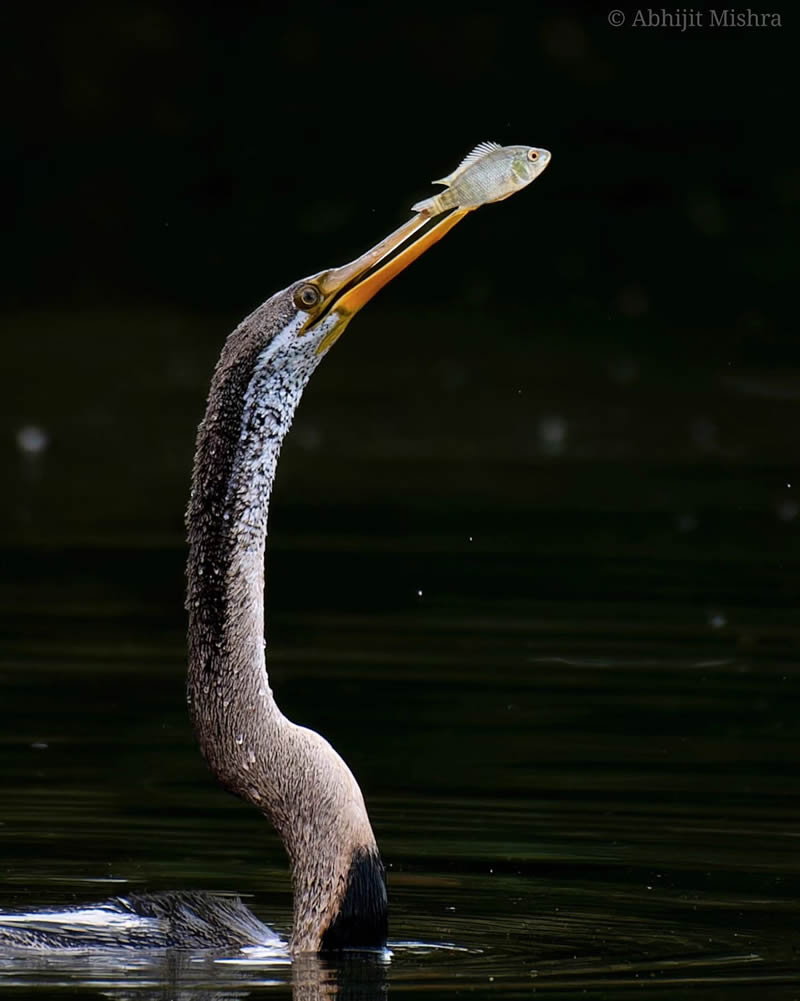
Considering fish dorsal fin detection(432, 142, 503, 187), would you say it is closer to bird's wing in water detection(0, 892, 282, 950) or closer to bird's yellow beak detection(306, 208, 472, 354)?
bird's yellow beak detection(306, 208, 472, 354)

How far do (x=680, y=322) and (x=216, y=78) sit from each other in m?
8.07

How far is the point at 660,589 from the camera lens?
16.5 metres

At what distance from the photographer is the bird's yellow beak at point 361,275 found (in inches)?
349

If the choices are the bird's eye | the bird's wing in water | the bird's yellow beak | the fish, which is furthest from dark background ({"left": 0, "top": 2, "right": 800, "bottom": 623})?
the bird's wing in water

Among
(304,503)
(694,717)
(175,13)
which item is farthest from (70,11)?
(694,717)

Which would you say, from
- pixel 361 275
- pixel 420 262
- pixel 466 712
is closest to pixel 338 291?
pixel 361 275

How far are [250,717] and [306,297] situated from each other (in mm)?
1194

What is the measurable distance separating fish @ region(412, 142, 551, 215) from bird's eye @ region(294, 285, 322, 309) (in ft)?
1.24

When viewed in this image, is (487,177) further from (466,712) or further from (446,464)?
(446,464)

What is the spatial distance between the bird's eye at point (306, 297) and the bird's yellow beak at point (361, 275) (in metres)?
0.02

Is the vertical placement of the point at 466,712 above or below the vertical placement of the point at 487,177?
below

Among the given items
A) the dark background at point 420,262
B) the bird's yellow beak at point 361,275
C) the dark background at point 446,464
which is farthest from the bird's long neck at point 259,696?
the dark background at point 420,262

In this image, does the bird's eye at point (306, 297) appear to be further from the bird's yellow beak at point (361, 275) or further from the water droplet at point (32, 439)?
the water droplet at point (32, 439)

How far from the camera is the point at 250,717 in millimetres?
8758
